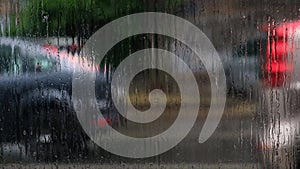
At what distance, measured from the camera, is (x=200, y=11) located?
1.83 meters

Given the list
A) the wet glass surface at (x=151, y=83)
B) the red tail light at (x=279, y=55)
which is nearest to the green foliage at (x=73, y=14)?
the wet glass surface at (x=151, y=83)

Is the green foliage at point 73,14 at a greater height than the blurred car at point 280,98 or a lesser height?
greater

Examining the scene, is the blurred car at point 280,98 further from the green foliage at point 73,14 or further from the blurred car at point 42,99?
the blurred car at point 42,99

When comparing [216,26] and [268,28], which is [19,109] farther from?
[268,28]

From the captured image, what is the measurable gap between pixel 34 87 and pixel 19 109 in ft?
0.45

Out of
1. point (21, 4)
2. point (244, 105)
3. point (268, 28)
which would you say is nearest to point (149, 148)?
point (244, 105)

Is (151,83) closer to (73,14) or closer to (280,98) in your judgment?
(73,14)

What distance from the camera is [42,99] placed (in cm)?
190

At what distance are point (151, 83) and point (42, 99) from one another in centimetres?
54

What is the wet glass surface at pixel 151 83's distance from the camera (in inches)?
72.1

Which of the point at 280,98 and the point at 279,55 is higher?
the point at 279,55

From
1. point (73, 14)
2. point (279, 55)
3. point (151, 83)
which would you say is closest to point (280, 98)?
Result: point (279, 55)

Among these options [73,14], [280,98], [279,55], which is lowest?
[280,98]

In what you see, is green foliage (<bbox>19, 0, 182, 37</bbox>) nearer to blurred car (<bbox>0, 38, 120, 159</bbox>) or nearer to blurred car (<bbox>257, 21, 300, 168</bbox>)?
blurred car (<bbox>0, 38, 120, 159</bbox>)
